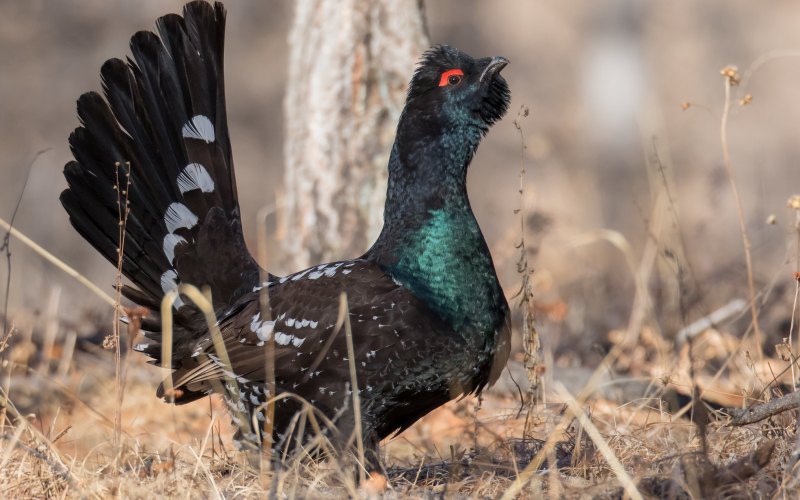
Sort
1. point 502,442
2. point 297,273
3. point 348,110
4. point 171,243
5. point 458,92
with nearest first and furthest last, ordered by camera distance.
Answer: point 502,442 < point 458,92 < point 297,273 < point 171,243 < point 348,110

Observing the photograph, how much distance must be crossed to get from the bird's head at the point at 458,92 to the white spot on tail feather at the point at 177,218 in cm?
126

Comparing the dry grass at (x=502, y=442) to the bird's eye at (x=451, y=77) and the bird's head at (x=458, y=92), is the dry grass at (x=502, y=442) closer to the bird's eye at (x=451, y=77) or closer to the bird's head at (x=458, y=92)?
the bird's head at (x=458, y=92)

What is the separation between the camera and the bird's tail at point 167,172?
14.7ft

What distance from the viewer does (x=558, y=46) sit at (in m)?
18.7

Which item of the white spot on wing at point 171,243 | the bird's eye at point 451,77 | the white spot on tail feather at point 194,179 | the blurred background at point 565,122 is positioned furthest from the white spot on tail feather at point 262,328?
the blurred background at point 565,122

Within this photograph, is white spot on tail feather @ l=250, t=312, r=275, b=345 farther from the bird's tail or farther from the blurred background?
the blurred background

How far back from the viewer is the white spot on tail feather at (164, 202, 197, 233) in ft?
15.1

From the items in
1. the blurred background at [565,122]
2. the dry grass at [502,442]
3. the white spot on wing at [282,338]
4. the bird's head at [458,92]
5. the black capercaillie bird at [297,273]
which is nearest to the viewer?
the dry grass at [502,442]

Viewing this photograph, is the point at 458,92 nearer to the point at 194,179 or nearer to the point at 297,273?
the point at 297,273

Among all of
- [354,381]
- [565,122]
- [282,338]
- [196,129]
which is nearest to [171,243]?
[196,129]

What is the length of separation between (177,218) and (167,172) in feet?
0.76

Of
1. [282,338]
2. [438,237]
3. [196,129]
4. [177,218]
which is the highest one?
[196,129]

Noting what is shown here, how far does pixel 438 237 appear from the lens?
3826 mm

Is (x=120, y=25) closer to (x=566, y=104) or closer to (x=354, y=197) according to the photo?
(x=566, y=104)
